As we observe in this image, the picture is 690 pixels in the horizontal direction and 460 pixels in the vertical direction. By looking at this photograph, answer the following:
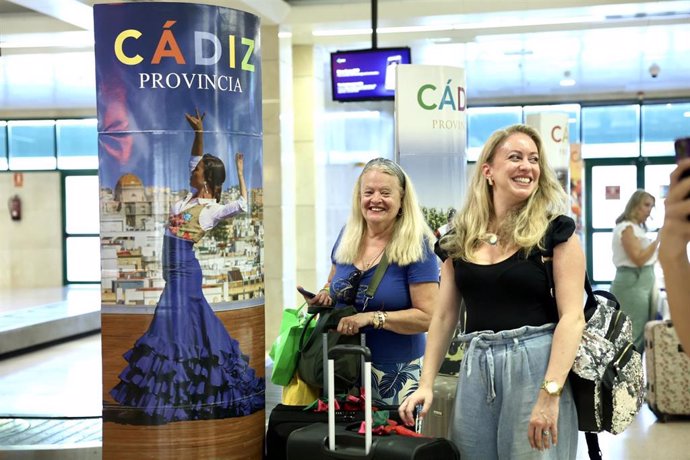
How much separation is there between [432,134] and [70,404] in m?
3.70

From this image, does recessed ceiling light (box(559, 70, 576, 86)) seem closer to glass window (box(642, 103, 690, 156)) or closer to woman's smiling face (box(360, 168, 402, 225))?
glass window (box(642, 103, 690, 156))

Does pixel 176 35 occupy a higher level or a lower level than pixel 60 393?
higher

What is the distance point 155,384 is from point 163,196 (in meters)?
0.80

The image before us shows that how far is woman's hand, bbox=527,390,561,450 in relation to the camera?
2562 millimetres

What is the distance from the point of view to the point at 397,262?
11.3 ft

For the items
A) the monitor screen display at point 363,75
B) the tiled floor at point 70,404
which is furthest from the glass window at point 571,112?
the tiled floor at point 70,404

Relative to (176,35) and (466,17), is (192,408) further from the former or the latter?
(466,17)

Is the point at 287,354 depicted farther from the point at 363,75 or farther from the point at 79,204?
the point at 79,204

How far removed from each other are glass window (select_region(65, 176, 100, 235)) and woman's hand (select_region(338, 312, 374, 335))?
11.6 m

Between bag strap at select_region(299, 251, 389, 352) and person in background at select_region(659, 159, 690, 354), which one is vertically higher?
person in background at select_region(659, 159, 690, 354)

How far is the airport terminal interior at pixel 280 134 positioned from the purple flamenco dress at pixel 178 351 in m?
1.61

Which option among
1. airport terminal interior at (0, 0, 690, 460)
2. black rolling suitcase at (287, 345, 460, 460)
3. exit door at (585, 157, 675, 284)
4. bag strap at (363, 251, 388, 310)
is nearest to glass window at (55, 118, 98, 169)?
airport terminal interior at (0, 0, 690, 460)

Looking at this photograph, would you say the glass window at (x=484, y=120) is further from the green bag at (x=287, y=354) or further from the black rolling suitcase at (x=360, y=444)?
the black rolling suitcase at (x=360, y=444)

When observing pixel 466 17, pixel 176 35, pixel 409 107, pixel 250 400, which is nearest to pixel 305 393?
pixel 250 400
